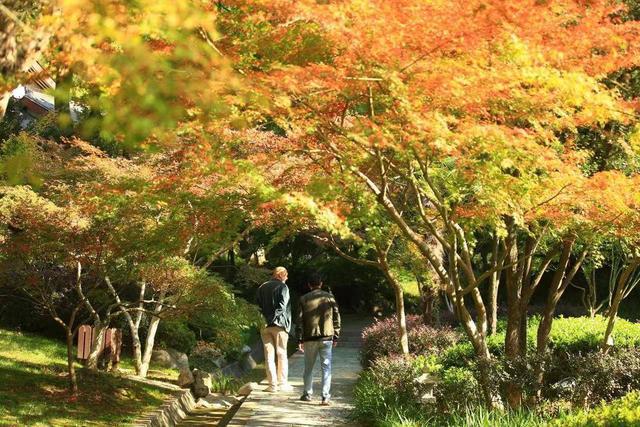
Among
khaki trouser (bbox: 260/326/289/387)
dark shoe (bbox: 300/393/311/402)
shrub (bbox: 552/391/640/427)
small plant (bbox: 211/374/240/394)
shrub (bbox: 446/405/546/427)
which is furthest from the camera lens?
small plant (bbox: 211/374/240/394)

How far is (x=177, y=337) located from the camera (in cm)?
1748

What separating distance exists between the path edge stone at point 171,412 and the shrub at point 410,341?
3.03 metres

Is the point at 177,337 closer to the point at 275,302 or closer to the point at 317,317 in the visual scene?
the point at 275,302

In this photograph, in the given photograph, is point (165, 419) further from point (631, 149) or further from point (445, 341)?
point (631, 149)

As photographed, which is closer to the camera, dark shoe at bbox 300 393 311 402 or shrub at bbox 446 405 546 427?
shrub at bbox 446 405 546 427

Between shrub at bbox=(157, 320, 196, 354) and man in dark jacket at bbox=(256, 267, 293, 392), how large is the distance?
6236 mm

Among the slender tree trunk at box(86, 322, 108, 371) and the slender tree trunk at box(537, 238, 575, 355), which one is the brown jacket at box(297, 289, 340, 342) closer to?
the slender tree trunk at box(537, 238, 575, 355)

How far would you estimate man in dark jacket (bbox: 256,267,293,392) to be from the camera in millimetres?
11008

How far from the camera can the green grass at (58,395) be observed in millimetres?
9492

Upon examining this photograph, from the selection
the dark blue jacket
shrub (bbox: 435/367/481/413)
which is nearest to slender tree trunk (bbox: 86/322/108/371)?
the dark blue jacket

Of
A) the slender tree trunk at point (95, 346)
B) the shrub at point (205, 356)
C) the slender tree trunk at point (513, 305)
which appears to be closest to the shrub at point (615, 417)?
the slender tree trunk at point (513, 305)

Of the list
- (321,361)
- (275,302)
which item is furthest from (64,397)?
(321,361)

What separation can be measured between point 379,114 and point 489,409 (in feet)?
10.4

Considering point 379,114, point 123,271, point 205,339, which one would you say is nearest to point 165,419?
point 123,271
